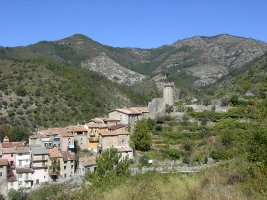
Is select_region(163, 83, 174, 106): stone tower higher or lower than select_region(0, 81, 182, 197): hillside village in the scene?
higher

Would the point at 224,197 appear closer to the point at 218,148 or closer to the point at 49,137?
the point at 218,148

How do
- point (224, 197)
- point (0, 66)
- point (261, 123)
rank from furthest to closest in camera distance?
point (0, 66) → point (261, 123) → point (224, 197)

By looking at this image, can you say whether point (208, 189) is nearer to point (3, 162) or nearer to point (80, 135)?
point (3, 162)

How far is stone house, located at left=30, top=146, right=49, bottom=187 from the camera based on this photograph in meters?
34.1

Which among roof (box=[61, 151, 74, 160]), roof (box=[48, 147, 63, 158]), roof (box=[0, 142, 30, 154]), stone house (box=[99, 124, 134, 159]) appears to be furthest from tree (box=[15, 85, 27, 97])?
stone house (box=[99, 124, 134, 159])

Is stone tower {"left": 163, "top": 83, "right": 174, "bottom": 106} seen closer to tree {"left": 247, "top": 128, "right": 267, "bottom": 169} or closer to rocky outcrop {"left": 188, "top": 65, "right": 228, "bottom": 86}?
tree {"left": 247, "top": 128, "right": 267, "bottom": 169}

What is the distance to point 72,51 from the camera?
168875 millimetres

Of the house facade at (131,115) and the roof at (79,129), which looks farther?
the house facade at (131,115)

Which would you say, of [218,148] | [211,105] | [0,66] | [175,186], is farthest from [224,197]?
[0,66]

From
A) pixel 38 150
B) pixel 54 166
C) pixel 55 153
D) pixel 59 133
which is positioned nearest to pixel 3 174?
pixel 38 150

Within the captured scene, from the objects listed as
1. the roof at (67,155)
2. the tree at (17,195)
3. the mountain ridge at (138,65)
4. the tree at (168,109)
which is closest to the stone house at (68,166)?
the roof at (67,155)

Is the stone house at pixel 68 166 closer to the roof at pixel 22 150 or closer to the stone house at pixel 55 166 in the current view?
the stone house at pixel 55 166

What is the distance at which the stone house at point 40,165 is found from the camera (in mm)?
34125

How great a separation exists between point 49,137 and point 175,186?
105 ft
